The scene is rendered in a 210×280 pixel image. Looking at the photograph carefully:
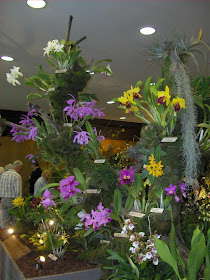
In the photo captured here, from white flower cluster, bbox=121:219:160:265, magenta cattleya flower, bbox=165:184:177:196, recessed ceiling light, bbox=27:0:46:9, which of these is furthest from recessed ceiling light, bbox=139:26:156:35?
white flower cluster, bbox=121:219:160:265

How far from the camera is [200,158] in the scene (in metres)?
1.84

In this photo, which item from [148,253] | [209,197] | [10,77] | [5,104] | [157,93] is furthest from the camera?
[5,104]

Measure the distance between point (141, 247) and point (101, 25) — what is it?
2305 mm

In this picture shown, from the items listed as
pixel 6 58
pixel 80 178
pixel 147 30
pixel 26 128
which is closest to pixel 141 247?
pixel 80 178

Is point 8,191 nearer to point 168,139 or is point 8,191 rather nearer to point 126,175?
point 126,175

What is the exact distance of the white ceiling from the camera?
8.85ft

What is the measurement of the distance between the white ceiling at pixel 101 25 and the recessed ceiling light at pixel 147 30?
0.06 meters

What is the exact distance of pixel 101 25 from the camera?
3066 millimetres

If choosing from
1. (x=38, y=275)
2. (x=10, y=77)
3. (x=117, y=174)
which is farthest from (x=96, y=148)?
(x=38, y=275)

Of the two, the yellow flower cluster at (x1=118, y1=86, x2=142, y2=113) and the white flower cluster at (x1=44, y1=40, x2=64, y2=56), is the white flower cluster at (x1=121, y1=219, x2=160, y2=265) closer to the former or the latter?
the yellow flower cluster at (x1=118, y1=86, x2=142, y2=113)

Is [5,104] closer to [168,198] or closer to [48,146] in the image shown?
[48,146]

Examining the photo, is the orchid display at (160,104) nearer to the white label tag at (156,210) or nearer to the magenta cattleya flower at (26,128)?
the white label tag at (156,210)

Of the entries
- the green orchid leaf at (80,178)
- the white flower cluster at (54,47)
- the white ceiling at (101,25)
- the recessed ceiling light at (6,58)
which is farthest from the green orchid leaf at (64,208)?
the recessed ceiling light at (6,58)

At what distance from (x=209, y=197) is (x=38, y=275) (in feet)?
A: 6.70
